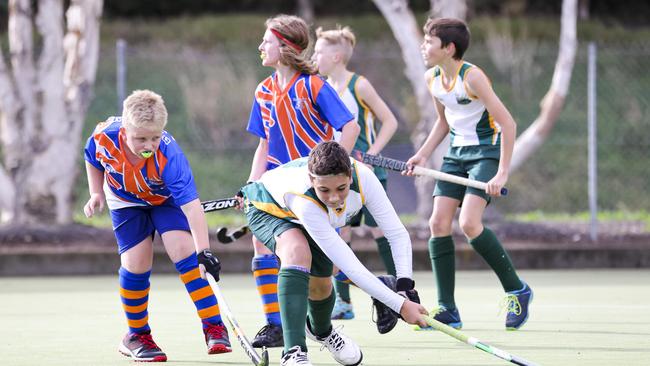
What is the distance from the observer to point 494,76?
16375 mm

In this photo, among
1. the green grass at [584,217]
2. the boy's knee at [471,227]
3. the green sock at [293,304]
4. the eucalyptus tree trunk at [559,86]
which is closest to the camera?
the green sock at [293,304]

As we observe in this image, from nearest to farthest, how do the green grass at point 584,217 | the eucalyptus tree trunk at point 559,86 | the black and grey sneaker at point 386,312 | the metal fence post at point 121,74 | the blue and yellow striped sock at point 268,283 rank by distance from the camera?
the black and grey sneaker at point 386,312
the blue and yellow striped sock at point 268,283
the metal fence post at point 121,74
the eucalyptus tree trunk at point 559,86
the green grass at point 584,217

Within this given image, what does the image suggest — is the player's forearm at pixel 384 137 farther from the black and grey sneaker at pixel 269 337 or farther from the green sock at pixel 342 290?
the black and grey sneaker at pixel 269 337

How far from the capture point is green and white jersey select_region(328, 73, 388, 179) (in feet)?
23.4

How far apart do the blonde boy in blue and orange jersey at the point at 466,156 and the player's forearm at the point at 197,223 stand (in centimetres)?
155

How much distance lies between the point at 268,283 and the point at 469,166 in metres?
1.24

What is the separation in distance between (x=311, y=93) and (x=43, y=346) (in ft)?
5.40

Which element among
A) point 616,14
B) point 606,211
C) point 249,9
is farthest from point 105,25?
point 606,211

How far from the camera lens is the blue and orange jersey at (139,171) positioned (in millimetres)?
5195

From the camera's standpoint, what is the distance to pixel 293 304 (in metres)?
4.70

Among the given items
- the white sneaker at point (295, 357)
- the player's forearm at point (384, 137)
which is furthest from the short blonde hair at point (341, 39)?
the white sneaker at point (295, 357)

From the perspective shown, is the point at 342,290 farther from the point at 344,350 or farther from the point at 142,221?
the point at 344,350

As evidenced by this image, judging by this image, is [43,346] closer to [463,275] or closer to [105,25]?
[463,275]

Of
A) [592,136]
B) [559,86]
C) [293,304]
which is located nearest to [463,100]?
[293,304]
